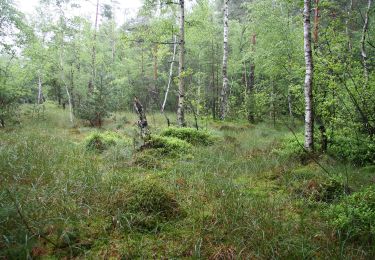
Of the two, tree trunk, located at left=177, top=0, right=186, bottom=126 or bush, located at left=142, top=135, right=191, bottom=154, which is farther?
tree trunk, located at left=177, top=0, right=186, bottom=126

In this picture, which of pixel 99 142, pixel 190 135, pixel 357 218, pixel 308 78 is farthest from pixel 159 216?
pixel 190 135

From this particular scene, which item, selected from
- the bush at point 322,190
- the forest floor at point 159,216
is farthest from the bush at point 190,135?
the bush at point 322,190

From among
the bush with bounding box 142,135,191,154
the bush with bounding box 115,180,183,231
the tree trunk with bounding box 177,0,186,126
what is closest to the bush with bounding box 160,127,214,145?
the bush with bounding box 142,135,191,154

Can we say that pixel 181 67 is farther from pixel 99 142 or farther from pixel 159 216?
pixel 159 216

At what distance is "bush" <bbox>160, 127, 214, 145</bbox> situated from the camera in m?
9.70

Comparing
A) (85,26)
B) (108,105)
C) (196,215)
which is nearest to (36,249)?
(196,215)

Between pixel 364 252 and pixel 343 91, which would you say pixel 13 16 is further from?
pixel 364 252

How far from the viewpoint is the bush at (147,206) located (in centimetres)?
354

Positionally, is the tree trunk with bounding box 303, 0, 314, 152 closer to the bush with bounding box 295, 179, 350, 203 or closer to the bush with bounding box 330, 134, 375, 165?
the bush with bounding box 330, 134, 375, 165

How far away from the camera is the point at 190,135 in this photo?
9883 millimetres

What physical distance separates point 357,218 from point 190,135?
21.9 ft

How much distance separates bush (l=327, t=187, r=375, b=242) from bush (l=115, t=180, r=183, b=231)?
2060 mm

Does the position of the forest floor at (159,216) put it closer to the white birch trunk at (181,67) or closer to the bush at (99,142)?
the bush at (99,142)

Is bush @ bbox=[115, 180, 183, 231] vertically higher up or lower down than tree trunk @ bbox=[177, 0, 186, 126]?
lower down
